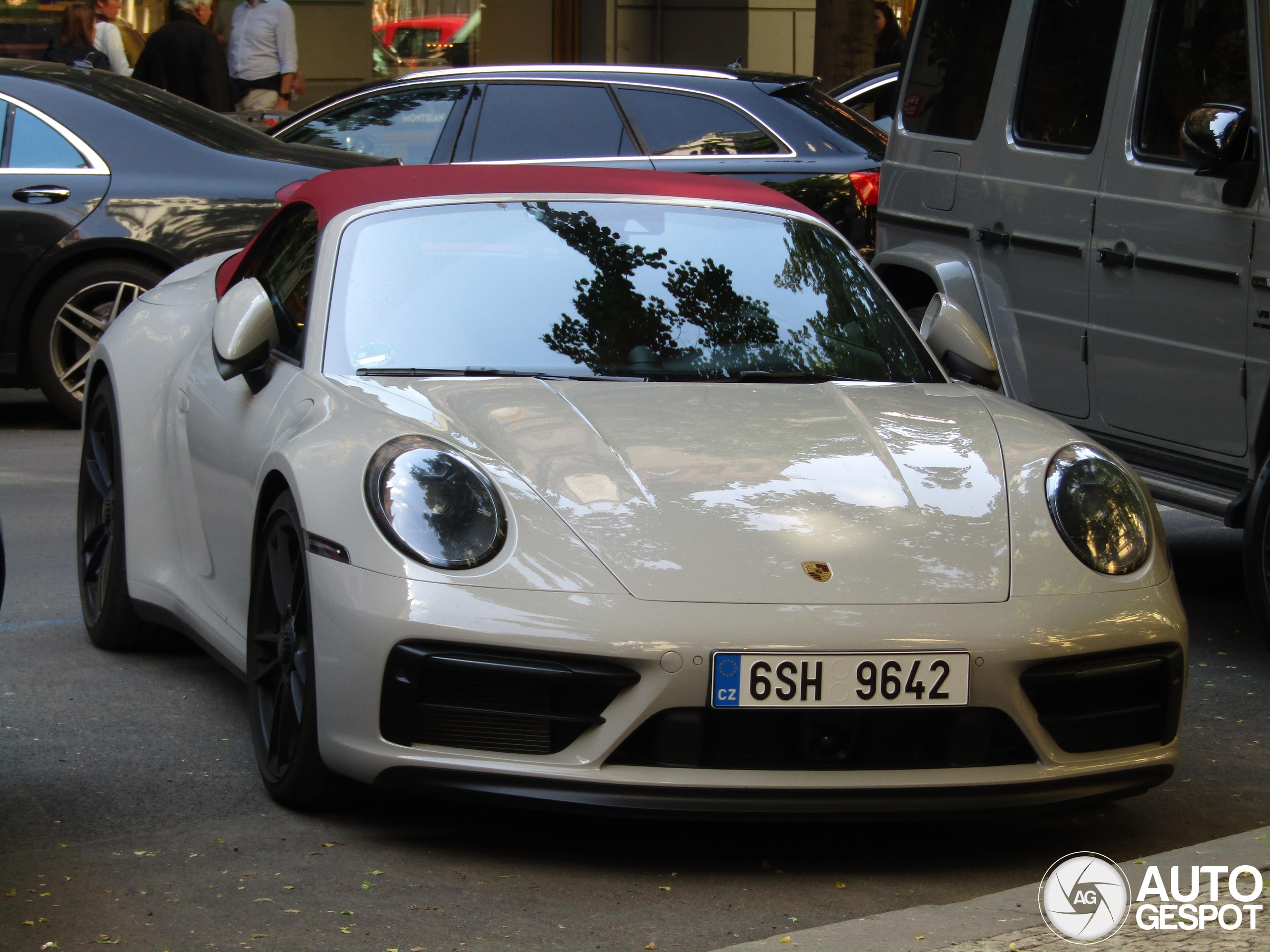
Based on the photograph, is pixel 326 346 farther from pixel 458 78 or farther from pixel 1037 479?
pixel 458 78

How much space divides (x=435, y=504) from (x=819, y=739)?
892 mm

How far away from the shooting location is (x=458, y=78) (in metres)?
10.7

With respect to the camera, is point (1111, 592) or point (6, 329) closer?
point (1111, 592)

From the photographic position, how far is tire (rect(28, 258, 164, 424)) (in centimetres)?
910

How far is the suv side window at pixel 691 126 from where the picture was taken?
34.4 ft

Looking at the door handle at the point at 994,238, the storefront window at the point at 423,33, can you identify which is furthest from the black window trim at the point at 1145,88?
the storefront window at the point at 423,33

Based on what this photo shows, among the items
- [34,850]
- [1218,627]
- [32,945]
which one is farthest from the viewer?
[1218,627]

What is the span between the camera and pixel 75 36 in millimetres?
14648

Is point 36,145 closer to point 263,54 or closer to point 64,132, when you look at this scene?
point 64,132

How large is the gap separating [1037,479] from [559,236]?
1407 millimetres

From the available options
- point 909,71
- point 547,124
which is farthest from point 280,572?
point 547,124

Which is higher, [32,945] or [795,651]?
[795,651]

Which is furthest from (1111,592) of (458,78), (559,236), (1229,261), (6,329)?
(458,78)

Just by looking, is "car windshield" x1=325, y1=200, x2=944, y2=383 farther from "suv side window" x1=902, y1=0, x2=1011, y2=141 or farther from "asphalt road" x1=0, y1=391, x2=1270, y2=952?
"suv side window" x1=902, y1=0, x2=1011, y2=141
